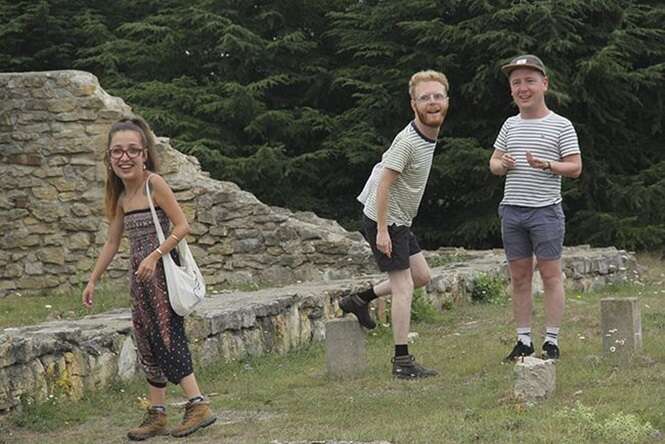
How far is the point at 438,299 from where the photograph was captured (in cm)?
1096

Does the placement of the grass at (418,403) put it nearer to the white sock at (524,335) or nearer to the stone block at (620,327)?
the stone block at (620,327)

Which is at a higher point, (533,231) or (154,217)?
(154,217)

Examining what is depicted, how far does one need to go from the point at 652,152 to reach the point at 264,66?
6580mm

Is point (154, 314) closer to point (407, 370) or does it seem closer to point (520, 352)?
point (407, 370)

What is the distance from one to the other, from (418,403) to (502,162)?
63.9 inches

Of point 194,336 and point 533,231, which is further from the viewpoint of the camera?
point 194,336

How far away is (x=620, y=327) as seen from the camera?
21.9 ft

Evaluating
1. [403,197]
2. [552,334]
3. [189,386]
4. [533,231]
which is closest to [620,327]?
[552,334]

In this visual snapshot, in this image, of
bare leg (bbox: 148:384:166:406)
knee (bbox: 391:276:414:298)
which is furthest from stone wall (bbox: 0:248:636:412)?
→ knee (bbox: 391:276:414:298)

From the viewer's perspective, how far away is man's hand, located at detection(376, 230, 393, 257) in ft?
21.4

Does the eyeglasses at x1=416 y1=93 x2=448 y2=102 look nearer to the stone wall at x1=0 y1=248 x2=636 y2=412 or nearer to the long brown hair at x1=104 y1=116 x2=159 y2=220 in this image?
the long brown hair at x1=104 y1=116 x2=159 y2=220

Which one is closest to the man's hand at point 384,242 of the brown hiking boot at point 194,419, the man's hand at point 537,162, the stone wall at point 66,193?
the man's hand at point 537,162

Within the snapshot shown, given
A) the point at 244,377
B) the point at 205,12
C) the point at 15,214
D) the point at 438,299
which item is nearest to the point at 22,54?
the point at 205,12

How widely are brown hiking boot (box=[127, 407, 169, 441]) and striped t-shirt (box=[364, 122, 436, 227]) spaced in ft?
6.03
